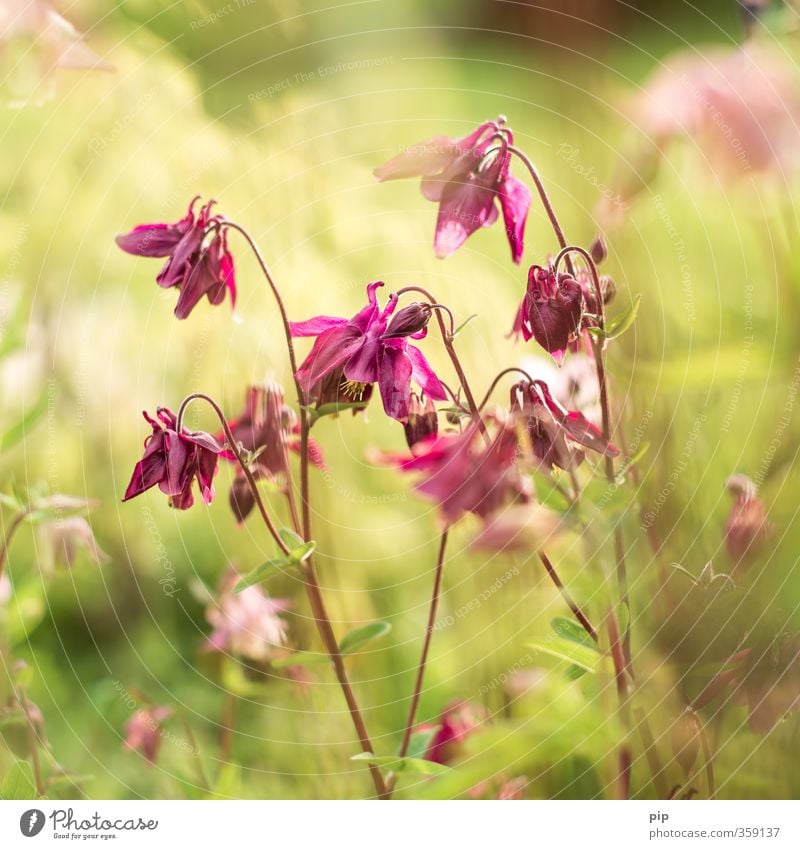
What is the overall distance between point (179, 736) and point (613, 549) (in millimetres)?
461

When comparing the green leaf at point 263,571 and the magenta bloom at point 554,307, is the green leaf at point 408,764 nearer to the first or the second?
the green leaf at point 263,571

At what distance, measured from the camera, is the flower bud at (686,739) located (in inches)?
24.5

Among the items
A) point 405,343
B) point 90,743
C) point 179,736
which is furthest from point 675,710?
point 90,743

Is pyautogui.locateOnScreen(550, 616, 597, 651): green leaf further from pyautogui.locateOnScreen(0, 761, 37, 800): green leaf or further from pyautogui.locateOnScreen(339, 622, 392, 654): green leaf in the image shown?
pyautogui.locateOnScreen(0, 761, 37, 800): green leaf

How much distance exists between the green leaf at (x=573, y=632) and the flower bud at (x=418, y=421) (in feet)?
0.53

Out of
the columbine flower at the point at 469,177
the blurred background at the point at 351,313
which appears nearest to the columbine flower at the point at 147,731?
the blurred background at the point at 351,313

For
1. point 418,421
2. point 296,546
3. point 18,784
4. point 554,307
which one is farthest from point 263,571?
point 18,784

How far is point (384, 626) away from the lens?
1.92 feet

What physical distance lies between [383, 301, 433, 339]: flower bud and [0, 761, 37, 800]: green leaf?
0.49 metres

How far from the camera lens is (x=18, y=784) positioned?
676 millimetres

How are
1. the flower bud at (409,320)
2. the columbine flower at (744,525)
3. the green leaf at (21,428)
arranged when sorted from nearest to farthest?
the flower bud at (409,320)
the columbine flower at (744,525)
the green leaf at (21,428)

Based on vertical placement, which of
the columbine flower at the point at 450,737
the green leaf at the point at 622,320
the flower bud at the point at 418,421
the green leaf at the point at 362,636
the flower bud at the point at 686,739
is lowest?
the flower bud at the point at 686,739

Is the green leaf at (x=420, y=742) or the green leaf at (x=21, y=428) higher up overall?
the green leaf at (x=21, y=428)

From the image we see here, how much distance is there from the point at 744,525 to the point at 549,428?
0.22m
